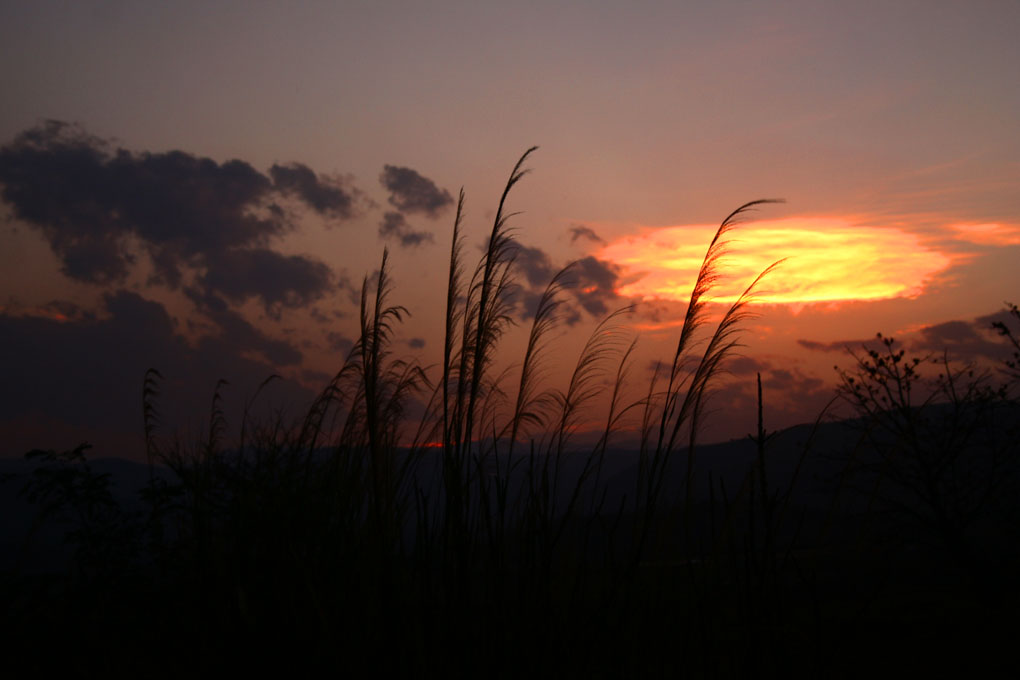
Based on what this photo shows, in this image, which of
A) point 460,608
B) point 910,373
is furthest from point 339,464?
point 910,373

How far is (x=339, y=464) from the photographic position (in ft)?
9.23

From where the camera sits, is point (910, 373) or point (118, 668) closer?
point (118, 668)

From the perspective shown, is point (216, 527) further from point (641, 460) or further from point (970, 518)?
point (970, 518)

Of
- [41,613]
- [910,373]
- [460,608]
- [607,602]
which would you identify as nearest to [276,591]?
[460,608]

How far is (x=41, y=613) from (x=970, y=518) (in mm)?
19151

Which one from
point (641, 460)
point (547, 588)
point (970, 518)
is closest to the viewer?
point (547, 588)

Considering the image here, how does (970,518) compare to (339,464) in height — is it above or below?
below

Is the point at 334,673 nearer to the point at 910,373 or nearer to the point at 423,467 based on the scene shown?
the point at 423,467

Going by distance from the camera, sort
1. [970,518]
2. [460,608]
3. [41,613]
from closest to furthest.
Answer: [460,608]
[41,613]
[970,518]

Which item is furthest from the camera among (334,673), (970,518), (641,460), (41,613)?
(970,518)

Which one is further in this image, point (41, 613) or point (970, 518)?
point (970, 518)

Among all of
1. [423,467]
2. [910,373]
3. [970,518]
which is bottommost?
[970,518]

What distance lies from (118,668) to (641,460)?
1.96 meters

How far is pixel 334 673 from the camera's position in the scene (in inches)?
83.7
